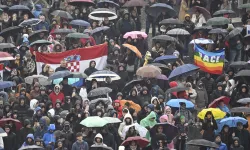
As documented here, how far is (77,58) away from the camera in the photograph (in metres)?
43.4

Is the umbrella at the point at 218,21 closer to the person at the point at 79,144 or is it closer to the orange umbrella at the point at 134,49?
the orange umbrella at the point at 134,49

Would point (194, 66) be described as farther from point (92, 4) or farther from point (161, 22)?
point (92, 4)

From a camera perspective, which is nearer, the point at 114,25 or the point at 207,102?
the point at 207,102

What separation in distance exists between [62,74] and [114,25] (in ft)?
20.4

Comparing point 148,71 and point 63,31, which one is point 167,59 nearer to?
point 148,71

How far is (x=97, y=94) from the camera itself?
131ft

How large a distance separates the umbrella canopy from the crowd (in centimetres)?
3

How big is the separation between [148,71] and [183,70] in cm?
103

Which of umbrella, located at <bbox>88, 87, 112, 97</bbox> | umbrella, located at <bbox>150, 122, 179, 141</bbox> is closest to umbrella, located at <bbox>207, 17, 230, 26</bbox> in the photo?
umbrella, located at <bbox>88, 87, 112, 97</bbox>


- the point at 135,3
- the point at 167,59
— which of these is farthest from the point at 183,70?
the point at 135,3

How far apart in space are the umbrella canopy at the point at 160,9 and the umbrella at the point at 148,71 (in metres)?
6.51

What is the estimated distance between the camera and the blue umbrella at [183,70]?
40875 mm

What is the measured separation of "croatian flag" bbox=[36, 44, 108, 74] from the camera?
4319 centimetres

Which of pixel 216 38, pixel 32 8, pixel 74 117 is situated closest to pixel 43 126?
pixel 74 117
